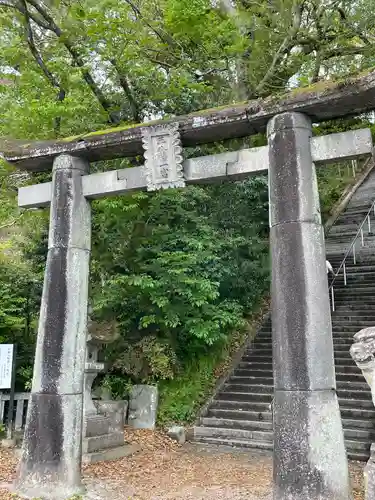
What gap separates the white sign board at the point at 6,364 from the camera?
8773 millimetres

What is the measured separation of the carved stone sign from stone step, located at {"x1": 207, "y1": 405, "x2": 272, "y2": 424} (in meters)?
5.47

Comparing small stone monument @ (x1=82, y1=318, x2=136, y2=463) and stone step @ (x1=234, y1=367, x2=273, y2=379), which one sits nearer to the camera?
small stone monument @ (x1=82, y1=318, x2=136, y2=463)

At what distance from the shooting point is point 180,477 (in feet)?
22.8

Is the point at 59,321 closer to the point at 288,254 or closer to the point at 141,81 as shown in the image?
the point at 288,254

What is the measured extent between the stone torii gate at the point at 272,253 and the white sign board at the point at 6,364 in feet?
9.46

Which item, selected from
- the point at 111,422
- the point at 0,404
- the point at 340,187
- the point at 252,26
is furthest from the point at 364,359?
the point at 340,187

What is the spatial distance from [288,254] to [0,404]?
7131mm

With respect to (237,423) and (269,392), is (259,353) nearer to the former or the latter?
(269,392)

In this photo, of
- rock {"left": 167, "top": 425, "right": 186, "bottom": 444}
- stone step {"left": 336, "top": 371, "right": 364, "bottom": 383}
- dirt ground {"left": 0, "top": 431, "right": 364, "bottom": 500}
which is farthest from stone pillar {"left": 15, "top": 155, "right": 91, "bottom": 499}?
stone step {"left": 336, "top": 371, "right": 364, "bottom": 383}

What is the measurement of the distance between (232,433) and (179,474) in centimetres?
221

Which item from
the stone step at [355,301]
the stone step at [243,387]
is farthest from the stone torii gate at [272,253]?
the stone step at [355,301]

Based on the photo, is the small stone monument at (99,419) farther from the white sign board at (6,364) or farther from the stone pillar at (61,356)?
the stone pillar at (61,356)

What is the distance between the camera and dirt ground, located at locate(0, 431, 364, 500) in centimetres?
601

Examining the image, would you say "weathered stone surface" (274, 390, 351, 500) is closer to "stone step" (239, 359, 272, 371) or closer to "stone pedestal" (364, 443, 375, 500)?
"stone pedestal" (364, 443, 375, 500)
